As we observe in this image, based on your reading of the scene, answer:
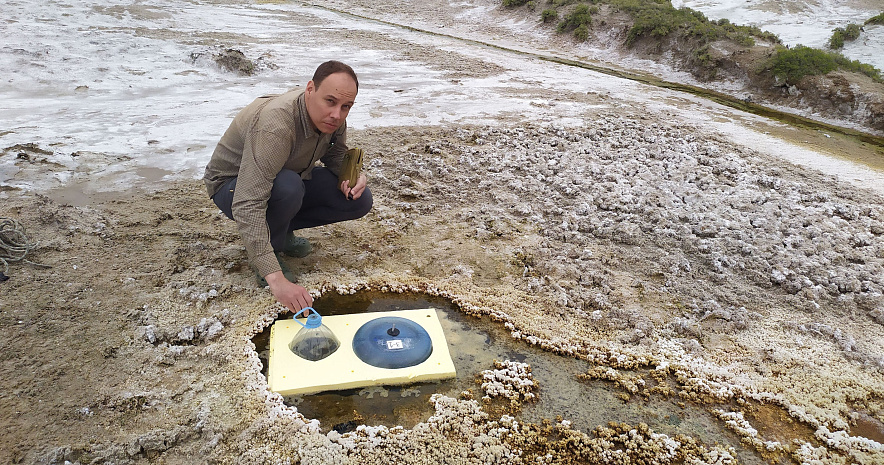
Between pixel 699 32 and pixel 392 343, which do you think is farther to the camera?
pixel 699 32

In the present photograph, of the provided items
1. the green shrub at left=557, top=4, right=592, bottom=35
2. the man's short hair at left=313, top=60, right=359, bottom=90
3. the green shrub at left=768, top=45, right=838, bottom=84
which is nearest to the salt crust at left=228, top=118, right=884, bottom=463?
the man's short hair at left=313, top=60, right=359, bottom=90

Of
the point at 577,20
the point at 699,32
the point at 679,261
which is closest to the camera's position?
the point at 679,261

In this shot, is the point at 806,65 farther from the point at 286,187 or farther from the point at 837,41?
the point at 286,187

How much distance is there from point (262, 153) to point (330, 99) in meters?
0.37

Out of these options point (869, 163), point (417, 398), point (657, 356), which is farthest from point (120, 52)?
point (869, 163)

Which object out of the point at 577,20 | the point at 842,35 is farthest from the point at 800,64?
the point at 577,20

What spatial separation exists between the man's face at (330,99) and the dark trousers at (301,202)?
12.8 inches

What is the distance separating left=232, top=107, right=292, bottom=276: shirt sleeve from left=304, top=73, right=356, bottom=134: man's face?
0.14 m

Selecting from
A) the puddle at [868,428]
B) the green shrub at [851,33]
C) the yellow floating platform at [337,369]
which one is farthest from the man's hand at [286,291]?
the green shrub at [851,33]

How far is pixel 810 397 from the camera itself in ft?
7.68

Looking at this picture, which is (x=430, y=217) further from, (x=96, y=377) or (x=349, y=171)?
(x=96, y=377)

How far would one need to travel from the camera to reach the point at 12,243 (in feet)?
9.28

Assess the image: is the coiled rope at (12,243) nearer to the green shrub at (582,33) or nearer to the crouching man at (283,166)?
the crouching man at (283,166)

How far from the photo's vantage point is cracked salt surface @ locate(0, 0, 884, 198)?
430 cm
